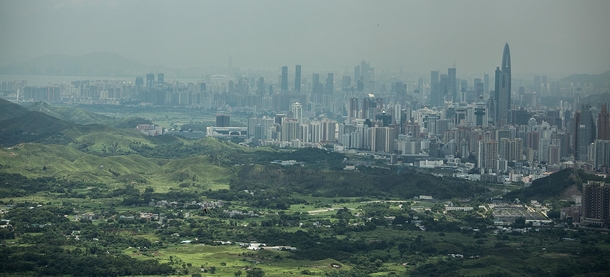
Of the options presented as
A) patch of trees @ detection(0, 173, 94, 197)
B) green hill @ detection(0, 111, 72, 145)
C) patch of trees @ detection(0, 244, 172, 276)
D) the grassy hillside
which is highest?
green hill @ detection(0, 111, 72, 145)

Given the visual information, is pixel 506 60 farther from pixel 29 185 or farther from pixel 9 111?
pixel 29 185

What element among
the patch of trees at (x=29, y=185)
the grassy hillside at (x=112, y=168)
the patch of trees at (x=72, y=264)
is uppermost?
the grassy hillside at (x=112, y=168)

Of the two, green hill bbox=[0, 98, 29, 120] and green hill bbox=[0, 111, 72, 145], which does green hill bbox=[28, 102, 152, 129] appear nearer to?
green hill bbox=[0, 98, 29, 120]

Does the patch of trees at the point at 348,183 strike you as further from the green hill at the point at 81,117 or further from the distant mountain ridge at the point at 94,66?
the distant mountain ridge at the point at 94,66

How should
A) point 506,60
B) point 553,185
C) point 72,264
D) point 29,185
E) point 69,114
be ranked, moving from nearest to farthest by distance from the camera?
point 72,264 < point 553,185 < point 29,185 < point 506,60 < point 69,114

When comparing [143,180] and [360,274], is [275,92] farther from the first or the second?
[360,274]

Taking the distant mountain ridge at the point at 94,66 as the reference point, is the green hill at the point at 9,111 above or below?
below

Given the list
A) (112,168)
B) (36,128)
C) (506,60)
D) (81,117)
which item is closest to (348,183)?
(112,168)

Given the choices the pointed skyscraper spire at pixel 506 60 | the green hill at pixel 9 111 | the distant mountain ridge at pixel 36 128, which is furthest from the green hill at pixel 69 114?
the pointed skyscraper spire at pixel 506 60

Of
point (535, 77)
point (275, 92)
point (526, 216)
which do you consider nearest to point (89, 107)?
point (275, 92)

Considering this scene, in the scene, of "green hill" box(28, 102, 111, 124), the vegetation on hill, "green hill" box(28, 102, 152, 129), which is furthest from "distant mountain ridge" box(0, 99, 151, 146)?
the vegetation on hill

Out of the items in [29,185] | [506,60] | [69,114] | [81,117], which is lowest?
[29,185]
